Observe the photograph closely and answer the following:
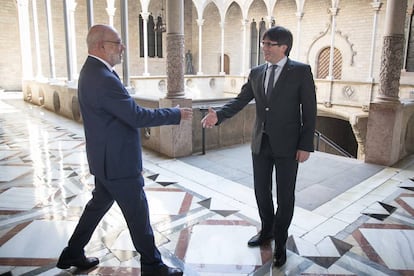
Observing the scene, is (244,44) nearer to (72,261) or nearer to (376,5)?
(376,5)

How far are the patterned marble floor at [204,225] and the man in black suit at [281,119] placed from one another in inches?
16.7

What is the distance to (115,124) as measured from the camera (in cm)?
191

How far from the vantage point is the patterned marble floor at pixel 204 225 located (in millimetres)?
2422

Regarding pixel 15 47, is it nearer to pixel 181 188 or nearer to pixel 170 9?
pixel 170 9

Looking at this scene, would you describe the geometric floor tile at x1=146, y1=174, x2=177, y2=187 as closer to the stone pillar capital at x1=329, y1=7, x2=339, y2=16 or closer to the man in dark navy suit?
the man in dark navy suit

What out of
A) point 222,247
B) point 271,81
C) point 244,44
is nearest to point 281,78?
point 271,81

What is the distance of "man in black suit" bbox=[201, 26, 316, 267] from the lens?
2234 mm

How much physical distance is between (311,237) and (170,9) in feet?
12.3

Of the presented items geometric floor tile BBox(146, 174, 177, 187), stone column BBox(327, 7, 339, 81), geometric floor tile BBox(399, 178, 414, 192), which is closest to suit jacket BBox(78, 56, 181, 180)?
geometric floor tile BBox(146, 174, 177, 187)

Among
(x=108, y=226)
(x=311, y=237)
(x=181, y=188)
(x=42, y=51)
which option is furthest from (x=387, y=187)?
(x=42, y=51)

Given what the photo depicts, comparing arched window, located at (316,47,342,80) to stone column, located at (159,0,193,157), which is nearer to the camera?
stone column, located at (159,0,193,157)

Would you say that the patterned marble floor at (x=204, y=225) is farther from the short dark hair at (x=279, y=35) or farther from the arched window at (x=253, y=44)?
the arched window at (x=253, y=44)

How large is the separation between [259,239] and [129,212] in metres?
1.15

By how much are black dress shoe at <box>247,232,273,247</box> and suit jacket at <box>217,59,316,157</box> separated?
2.51ft
